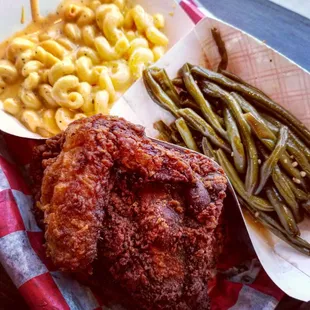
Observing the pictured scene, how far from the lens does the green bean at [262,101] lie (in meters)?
2.43

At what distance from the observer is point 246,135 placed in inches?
92.6

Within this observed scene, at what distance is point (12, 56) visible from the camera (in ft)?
8.91

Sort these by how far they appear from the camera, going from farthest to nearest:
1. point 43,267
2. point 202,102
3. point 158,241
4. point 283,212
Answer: point 202,102 → point 283,212 → point 43,267 → point 158,241

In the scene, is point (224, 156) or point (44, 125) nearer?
point (224, 156)

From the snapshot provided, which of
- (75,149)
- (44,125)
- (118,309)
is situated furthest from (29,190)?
(118,309)

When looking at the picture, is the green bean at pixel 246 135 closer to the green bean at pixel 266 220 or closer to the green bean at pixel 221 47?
the green bean at pixel 266 220

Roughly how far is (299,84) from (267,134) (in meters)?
0.40

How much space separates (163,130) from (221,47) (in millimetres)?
648

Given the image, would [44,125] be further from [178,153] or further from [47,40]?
[178,153]

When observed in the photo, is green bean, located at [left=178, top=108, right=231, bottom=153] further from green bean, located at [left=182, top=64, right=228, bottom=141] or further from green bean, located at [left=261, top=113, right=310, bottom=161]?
green bean, located at [left=261, top=113, right=310, bottom=161]

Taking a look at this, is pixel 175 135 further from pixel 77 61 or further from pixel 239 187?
pixel 77 61

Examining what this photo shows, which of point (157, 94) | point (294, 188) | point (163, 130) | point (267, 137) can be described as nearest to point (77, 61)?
point (157, 94)

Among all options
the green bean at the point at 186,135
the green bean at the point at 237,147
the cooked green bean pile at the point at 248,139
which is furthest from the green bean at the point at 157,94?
the green bean at the point at 237,147

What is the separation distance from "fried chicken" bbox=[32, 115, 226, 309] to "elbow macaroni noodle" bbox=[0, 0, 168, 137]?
58 cm
